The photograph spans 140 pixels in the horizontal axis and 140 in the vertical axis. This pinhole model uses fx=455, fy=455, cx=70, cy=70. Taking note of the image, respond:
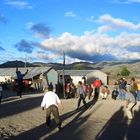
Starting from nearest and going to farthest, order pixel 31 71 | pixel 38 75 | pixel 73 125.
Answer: pixel 73 125
pixel 38 75
pixel 31 71

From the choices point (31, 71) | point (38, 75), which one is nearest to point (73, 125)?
point (38, 75)

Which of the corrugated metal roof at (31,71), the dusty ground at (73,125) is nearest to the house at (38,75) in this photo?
the corrugated metal roof at (31,71)

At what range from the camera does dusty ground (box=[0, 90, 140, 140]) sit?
1527 cm

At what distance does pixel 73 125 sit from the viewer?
1827 cm

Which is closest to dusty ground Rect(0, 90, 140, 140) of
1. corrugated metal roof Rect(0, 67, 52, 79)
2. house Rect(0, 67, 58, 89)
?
house Rect(0, 67, 58, 89)

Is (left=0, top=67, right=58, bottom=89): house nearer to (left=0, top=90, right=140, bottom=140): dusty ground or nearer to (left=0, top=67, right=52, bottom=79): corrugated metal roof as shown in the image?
(left=0, top=67, right=52, bottom=79): corrugated metal roof

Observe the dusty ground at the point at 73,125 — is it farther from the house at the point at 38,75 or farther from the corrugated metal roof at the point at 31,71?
the corrugated metal roof at the point at 31,71

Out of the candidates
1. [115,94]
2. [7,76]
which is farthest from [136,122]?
[7,76]

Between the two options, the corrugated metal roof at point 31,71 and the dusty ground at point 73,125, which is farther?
the corrugated metal roof at point 31,71

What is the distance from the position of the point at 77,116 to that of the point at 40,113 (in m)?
2.03

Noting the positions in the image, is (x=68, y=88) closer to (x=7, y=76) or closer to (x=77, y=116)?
(x=77, y=116)

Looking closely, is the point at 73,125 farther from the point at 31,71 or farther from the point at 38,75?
the point at 31,71

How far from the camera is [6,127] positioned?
56.9 ft

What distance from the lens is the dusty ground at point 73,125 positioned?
50.1 feet
